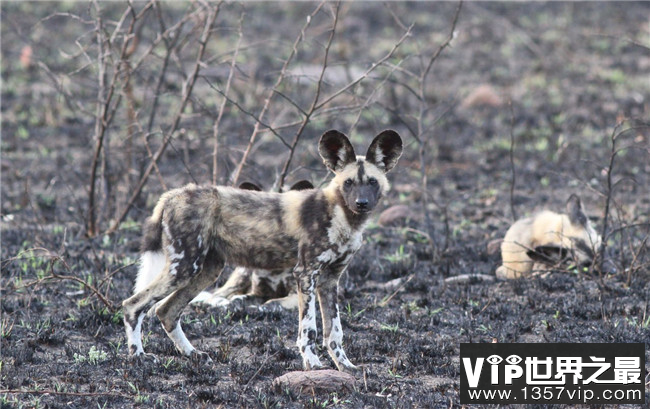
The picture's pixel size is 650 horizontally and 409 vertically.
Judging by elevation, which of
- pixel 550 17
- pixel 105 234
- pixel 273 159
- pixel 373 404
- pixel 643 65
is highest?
pixel 550 17

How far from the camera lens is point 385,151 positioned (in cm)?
586

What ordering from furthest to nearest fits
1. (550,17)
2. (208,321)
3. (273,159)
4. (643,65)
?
(550,17), (643,65), (273,159), (208,321)

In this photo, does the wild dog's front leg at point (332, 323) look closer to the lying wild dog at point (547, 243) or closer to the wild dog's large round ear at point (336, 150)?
the wild dog's large round ear at point (336, 150)

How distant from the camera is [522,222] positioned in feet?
29.5

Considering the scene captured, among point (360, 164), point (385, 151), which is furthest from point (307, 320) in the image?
point (385, 151)

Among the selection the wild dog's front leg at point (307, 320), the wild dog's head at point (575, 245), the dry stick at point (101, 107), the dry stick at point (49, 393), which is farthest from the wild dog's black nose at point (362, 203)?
the dry stick at point (101, 107)

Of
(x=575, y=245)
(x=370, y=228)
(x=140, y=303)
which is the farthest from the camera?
(x=370, y=228)

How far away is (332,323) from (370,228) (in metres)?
4.32

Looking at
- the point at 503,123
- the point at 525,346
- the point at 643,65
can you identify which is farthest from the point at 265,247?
the point at 643,65

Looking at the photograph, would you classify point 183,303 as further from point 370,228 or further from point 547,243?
point 370,228

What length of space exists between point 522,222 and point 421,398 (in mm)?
3941

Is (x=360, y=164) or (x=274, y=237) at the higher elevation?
(x=360, y=164)

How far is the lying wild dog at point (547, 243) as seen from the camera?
822cm

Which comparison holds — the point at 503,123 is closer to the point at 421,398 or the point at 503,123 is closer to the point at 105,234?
the point at 105,234
